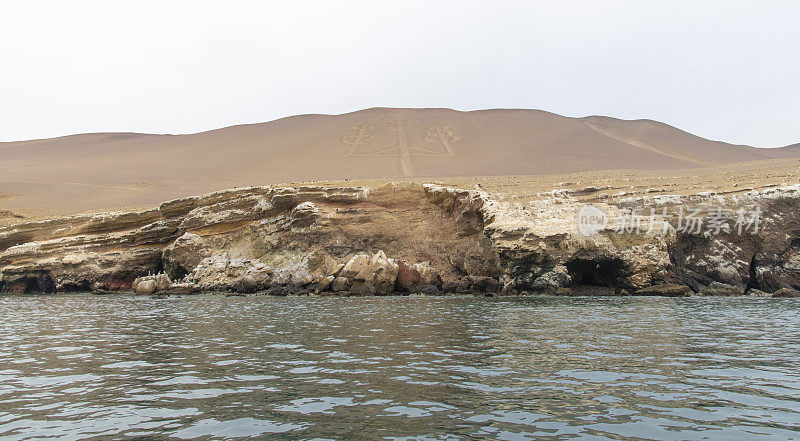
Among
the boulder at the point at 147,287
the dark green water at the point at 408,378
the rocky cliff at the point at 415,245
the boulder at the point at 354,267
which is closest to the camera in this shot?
the dark green water at the point at 408,378

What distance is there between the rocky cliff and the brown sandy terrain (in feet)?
43.0

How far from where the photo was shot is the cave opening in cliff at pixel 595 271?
29766 mm

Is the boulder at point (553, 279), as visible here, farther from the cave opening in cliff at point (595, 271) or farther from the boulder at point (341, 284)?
the boulder at point (341, 284)

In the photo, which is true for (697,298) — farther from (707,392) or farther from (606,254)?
(707,392)

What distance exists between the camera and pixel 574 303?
2405cm

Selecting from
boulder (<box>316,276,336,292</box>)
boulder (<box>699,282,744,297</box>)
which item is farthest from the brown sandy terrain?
boulder (<box>699,282,744,297</box>)

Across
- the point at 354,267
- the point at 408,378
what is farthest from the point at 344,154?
the point at 408,378

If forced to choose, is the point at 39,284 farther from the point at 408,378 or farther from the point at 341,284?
the point at 408,378

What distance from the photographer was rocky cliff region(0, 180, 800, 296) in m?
29.5

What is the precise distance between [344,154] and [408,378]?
85691mm

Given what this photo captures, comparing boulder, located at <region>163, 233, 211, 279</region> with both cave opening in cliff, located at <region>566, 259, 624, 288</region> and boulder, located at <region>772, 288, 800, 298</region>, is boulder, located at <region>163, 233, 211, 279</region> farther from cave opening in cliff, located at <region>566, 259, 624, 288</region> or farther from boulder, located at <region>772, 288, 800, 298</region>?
boulder, located at <region>772, 288, 800, 298</region>

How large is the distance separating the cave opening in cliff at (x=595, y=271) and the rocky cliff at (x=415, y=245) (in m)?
0.09

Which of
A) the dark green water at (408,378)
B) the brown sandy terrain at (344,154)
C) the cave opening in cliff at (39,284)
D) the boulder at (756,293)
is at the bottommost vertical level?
the cave opening in cliff at (39,284)

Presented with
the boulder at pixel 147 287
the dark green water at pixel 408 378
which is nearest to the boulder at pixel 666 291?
the dark green water at pixel 408 378
